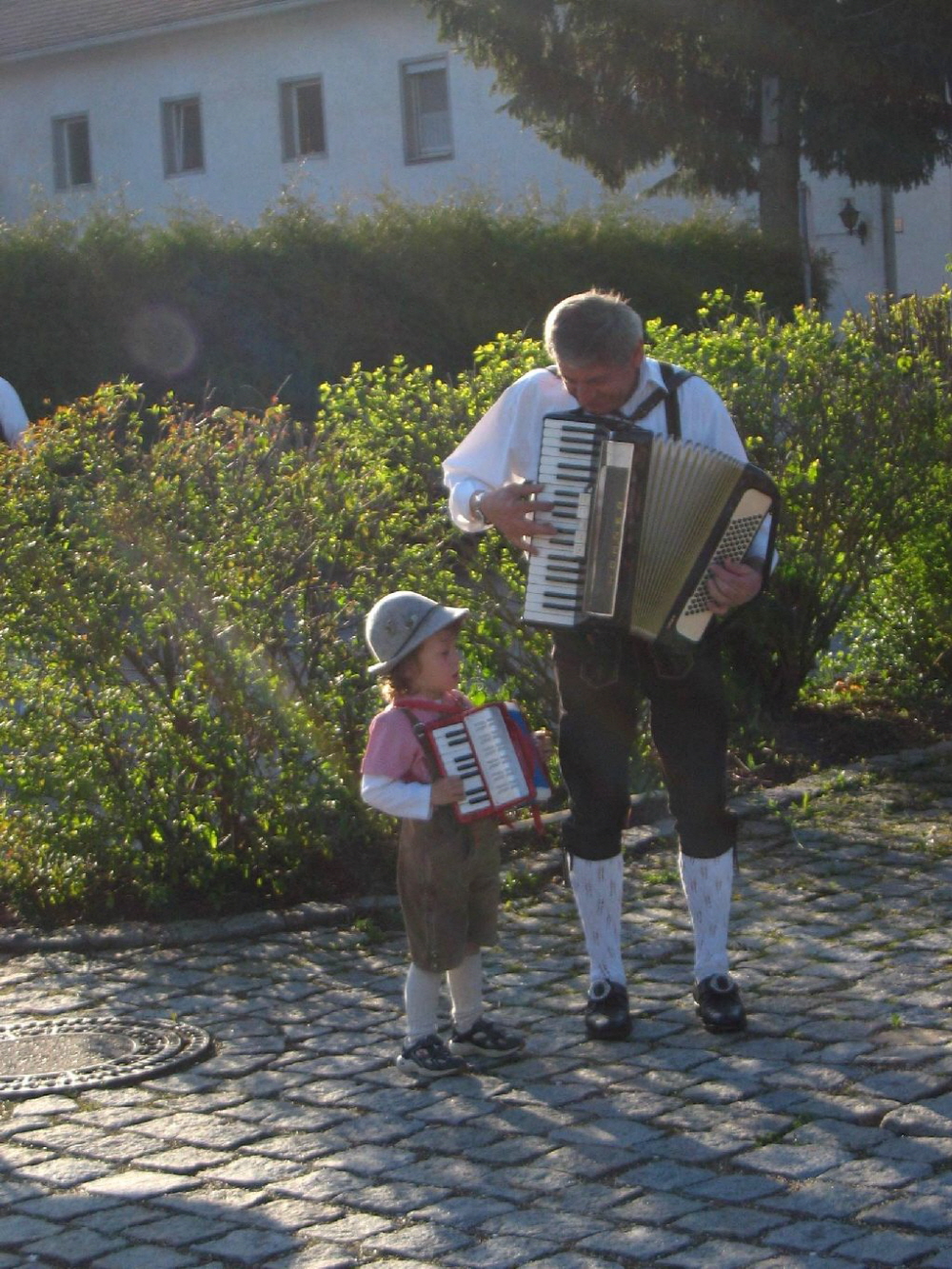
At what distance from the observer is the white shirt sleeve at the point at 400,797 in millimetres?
4617

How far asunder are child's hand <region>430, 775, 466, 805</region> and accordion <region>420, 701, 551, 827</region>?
0.06ft

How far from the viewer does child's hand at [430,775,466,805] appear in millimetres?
4598

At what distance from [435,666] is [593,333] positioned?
922 millimetres

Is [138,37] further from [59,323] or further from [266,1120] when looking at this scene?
[266,1120]

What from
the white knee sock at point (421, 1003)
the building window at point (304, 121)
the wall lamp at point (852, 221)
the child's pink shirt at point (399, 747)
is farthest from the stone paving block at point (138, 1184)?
the building window at point (304, 121)

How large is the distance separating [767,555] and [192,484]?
2435 mm

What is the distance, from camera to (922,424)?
336 inches

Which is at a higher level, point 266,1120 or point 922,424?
point 922,424

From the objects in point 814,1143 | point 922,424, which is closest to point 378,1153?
point 814,1143

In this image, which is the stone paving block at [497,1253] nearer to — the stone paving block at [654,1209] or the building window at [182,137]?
the stone paving block at [654,1209]

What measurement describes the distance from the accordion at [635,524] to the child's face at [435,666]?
239 millimetres

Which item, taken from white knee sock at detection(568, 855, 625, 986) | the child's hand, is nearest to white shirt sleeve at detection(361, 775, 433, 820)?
the child's hand

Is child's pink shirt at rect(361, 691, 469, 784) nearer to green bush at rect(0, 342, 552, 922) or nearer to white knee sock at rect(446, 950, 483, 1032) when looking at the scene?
white knee sock at rect(446, 950, 483, 1032)

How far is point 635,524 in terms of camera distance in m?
4.65
